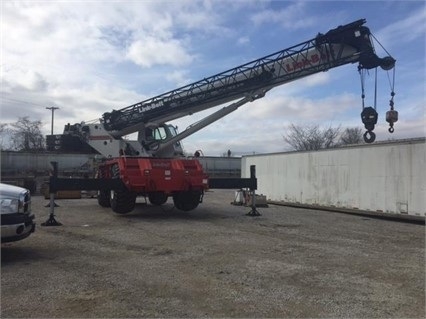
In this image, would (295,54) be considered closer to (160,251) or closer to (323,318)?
(160,251)

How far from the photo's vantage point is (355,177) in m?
17.5

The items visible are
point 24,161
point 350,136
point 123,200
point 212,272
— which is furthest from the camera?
point 350,136

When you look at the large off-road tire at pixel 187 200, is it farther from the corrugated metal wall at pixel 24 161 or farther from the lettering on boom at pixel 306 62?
the corrugated metal wall at pixel 24 161

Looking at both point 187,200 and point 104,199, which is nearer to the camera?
point 187,200

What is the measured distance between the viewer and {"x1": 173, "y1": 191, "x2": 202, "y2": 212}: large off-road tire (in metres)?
15.3

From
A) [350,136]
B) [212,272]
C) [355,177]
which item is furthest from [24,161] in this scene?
[350,136]

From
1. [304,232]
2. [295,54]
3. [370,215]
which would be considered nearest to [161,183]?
[304,232]

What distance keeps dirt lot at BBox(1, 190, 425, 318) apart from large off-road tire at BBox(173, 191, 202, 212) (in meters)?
3.04

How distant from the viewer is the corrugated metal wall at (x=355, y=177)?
48.9ft

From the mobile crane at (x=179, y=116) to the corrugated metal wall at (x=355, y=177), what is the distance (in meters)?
2.55

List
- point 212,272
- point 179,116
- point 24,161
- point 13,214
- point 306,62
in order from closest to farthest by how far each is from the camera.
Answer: point 212,272
point 13,214
point 306,62
point 179,116
point 24,161

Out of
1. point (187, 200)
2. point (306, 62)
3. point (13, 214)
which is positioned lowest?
point (187, 200)

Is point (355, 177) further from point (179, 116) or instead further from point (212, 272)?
point (212, 272)

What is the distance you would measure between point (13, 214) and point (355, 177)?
1342 centimetres
